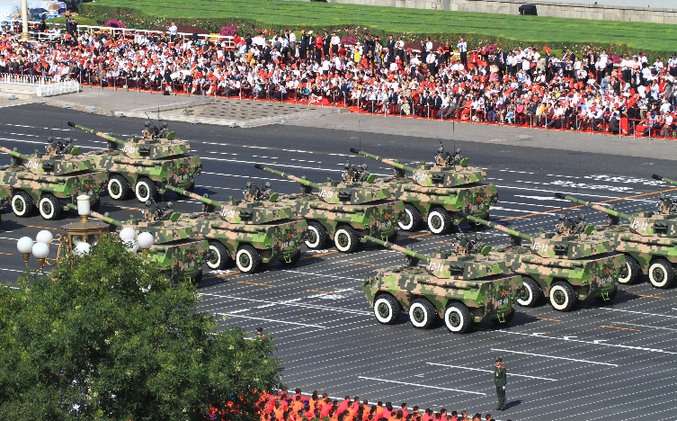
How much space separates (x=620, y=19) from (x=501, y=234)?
124 feet

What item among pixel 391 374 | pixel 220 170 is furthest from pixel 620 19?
pixel 391 374

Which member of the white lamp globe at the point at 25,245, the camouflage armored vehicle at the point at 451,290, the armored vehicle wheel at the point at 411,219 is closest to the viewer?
the white lamp globe at the point at 25,245

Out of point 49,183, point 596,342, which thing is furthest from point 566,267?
point 49,183

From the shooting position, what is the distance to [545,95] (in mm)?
78312

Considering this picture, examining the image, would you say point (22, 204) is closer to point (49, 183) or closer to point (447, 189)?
point (49, 183)

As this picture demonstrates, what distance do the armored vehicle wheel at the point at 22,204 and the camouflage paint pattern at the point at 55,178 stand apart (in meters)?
0.14

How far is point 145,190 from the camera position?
65125 millimetres

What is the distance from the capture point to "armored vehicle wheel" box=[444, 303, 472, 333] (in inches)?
1871

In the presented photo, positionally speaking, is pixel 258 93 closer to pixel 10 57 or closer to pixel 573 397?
pixel 10 57

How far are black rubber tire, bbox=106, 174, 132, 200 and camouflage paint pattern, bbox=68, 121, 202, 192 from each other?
155 mm

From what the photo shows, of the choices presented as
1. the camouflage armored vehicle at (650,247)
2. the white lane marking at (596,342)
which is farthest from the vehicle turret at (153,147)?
the white lane marking at (596,342)

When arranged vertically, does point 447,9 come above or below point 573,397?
above

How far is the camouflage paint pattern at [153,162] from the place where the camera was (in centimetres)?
6481

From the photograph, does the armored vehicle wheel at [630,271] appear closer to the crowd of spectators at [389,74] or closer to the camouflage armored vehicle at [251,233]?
the camouflage armored vehicle at [251,233]
